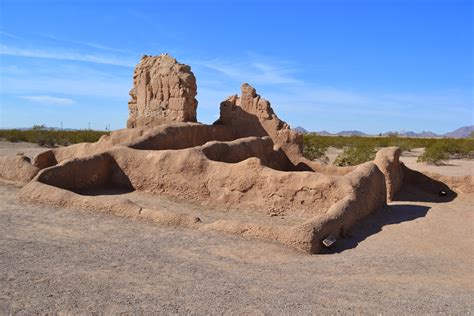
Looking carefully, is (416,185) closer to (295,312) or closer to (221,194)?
(221,194)

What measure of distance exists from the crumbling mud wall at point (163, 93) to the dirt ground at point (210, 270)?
20.8ft

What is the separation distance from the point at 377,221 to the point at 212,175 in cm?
365

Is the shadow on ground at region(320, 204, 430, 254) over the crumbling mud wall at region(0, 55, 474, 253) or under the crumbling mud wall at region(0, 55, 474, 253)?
under

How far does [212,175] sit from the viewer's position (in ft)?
33.4

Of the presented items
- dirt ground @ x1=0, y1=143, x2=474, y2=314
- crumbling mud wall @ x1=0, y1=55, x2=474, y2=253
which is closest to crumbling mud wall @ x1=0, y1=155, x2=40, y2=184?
crumbling mud wall @ x1=0, y1=55, x2=474, y2=253

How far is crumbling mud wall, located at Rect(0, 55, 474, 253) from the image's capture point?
8.64 metres

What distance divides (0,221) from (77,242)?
2.00 meters

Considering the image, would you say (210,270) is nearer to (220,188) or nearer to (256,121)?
(220,188)

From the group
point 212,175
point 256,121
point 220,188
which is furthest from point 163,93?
point 220,188

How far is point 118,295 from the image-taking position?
16.5 ft

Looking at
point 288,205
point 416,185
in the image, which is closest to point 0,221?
point 288,205

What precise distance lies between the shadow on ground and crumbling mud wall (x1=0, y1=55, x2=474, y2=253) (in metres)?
0.20

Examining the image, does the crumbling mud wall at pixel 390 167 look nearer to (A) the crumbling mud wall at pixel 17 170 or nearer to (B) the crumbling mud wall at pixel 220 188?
(B) the crumbling mud wall at pixel 220 188

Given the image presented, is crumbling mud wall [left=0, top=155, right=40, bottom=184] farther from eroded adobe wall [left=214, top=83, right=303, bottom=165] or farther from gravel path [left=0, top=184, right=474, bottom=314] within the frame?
eroded adobe wall [left=214, top=83, right=303, bottom=165]
